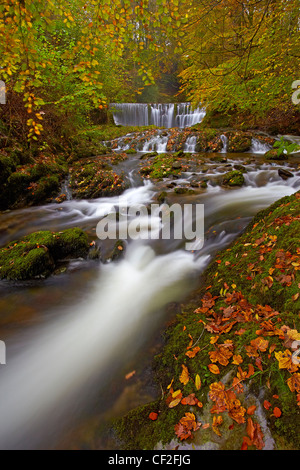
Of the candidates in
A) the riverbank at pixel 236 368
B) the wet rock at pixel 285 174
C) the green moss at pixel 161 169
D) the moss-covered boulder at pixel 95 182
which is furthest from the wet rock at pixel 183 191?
the riverbank at pixel 236 368

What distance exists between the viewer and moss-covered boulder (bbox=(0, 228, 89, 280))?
396 centimetres

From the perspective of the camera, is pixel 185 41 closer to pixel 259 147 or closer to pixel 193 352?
pixel 259 147

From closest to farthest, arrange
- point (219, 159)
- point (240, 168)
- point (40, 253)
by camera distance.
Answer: point (40, 253) → point (240, 168) → point (219, 159)

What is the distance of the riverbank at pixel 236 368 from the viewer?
4.75ft

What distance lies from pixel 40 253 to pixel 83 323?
5.03 feet

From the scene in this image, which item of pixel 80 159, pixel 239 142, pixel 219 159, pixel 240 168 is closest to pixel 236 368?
pixel 240 168

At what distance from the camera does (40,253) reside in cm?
402

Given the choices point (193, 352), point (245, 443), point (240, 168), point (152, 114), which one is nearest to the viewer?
point (245, 443)

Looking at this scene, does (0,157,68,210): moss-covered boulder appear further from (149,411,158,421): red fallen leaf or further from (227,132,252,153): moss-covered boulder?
(227,132,252,153): moss-covered boulder

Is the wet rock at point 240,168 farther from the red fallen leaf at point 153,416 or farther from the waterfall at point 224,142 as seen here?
the red fallen leaf at point 153,416

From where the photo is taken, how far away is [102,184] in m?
8.11

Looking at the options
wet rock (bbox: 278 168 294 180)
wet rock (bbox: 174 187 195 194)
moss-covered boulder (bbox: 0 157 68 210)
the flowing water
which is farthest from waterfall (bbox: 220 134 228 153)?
moss-covered boulder (bbox: 0 157 68 210)

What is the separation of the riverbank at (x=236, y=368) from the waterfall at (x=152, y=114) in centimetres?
2125

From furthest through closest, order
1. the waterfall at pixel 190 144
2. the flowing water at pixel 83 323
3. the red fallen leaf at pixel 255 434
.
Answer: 1. the waterfall at pixel 190 144
2. the flowing water at pixel 83 323
3. the red fallen leaf at pixel 255 434
